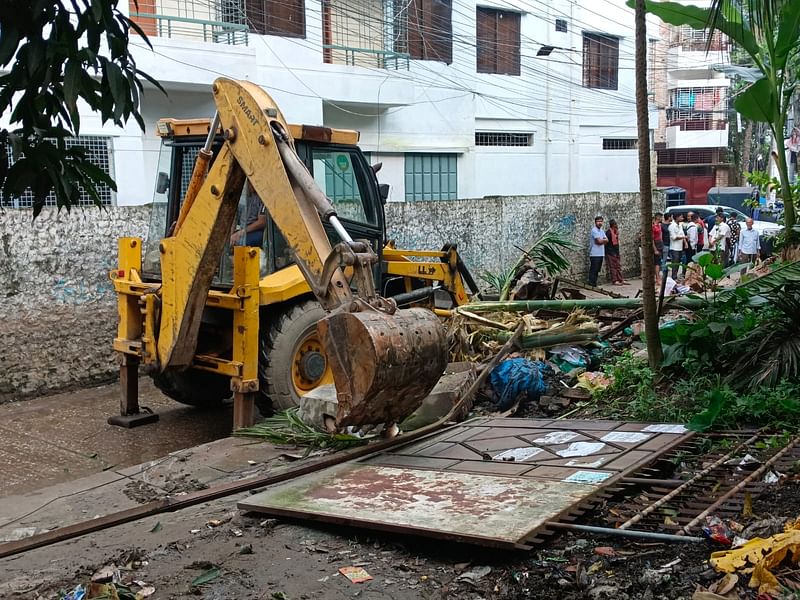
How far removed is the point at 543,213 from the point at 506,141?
19.7 feet

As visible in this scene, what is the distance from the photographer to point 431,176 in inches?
826

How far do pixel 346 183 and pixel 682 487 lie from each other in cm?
477

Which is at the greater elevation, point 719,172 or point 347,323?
point 719,172

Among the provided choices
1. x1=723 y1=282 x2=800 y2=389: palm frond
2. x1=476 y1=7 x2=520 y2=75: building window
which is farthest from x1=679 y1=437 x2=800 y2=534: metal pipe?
x1=476 y1=7 x2=520 y2=75: building window

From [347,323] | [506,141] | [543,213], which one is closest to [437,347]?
[347,323]

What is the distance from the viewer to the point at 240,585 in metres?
4.01

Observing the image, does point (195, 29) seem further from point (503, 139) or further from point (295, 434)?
point (295, 434)

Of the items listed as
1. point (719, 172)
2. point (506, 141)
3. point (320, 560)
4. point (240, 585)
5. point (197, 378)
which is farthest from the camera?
point (719, 172)

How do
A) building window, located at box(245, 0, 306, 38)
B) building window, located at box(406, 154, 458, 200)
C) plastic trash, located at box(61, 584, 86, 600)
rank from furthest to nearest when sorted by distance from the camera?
building window, located at box(406, 154, 458, 200) < building window, located at box(245, 0, 306, 38) < plastic trash, located at box(61, 584, 86, 600)

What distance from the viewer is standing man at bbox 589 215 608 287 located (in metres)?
18.3

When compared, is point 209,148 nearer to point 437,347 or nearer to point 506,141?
point 437,347

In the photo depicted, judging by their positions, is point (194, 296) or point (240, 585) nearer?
point (240, 585)

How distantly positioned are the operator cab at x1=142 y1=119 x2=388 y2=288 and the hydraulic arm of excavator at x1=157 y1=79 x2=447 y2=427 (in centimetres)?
66

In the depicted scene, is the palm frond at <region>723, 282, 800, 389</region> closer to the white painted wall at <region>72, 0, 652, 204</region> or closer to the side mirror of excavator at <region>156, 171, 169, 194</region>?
the side mirror of excavator at <region>156, 171, 169, 194</region>
